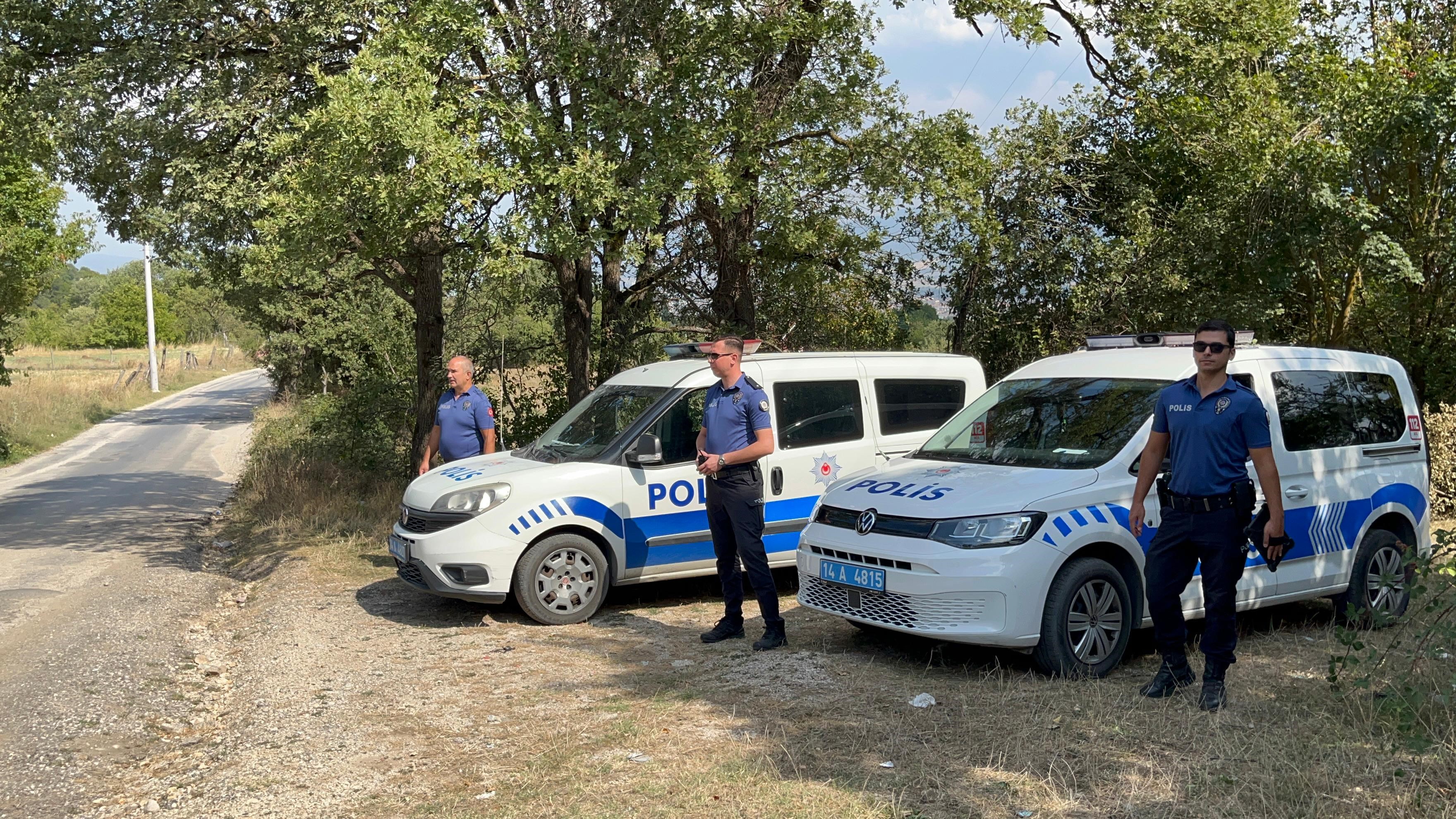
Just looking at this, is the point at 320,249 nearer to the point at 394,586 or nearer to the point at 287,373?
the point at 394,586

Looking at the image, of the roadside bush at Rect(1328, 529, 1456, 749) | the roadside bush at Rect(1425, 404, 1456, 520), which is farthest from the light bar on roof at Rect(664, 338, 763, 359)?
the roadside bush at Rect(1425, 404, 1456, 520)

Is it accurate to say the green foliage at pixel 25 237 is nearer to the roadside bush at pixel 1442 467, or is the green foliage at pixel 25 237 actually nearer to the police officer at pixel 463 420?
the police officer at pixel 463 420

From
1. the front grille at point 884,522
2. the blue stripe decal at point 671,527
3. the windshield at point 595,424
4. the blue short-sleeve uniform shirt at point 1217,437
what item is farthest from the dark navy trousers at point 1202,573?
the windshield at point 595,424

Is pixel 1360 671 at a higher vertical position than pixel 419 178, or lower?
lower

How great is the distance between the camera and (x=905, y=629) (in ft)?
20.5

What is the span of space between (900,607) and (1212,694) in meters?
1.55

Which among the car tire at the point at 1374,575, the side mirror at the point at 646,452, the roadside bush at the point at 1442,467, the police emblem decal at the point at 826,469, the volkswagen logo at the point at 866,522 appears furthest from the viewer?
the roadside bush at the point at 1442,467

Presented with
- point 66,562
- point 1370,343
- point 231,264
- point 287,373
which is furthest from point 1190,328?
point 287,373

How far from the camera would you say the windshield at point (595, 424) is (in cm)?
870

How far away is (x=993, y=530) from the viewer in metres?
6.07

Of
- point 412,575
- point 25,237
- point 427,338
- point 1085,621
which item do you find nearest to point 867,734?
point 1085,621

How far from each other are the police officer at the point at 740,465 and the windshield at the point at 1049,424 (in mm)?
1074

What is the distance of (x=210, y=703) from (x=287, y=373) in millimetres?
26209

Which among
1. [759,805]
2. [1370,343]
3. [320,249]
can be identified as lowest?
[759,805]
